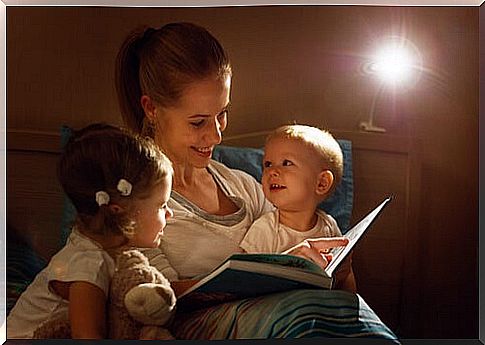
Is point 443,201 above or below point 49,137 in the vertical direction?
below

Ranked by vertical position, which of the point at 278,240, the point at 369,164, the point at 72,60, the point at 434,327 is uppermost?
the point at 72,60

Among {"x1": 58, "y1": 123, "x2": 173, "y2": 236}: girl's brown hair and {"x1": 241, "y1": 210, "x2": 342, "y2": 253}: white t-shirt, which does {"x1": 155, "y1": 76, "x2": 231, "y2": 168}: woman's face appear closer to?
{"x1": 58, "y1": 123, "x2": 173, "y2": 236}: girl's brown hair

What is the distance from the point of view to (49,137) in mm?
3520

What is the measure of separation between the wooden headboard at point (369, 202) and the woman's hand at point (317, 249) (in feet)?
0.36

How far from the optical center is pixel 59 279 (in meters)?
3.50

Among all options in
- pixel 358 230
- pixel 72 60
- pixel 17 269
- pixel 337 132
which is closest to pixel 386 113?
pixel 337 132

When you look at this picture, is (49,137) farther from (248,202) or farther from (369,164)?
(369,164)

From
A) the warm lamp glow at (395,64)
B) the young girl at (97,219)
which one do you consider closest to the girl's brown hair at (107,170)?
the young girl at (97,219)

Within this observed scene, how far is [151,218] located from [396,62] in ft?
3.42

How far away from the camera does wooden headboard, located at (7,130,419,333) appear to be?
3529 mm

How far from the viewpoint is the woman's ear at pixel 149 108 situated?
138 inches

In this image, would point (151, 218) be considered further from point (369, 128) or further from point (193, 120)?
point (369, 128)

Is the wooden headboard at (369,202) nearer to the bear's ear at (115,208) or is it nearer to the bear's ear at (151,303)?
the bear's ear at (115,208)

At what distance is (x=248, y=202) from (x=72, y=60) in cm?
81
